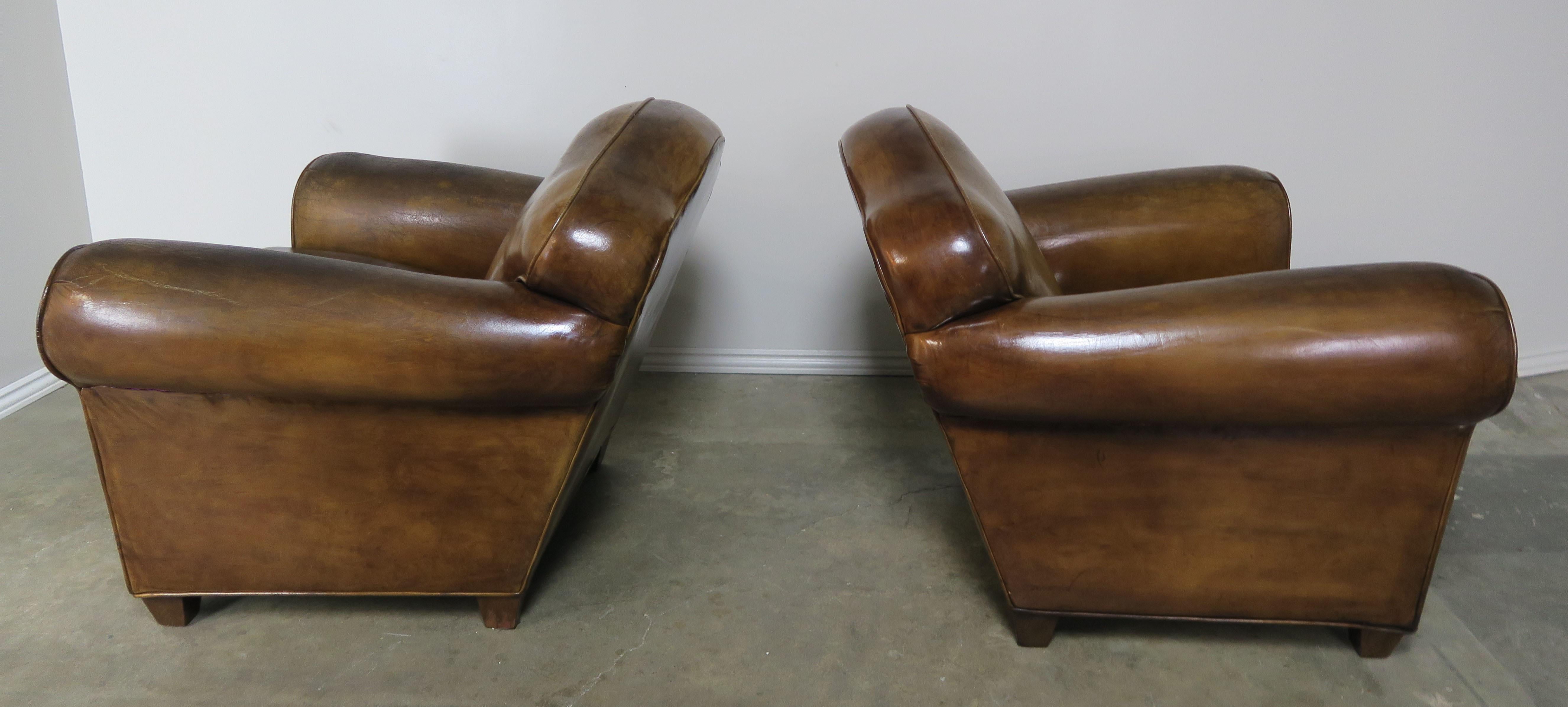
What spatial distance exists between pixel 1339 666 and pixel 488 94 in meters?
2.21

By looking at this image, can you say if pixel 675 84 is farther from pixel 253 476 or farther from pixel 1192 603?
pixel 1192 603

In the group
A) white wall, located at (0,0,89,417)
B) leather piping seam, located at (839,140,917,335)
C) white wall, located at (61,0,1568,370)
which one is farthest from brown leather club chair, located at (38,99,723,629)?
white wall, located at (0,0,89,417)

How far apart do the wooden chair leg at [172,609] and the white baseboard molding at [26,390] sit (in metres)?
1.17

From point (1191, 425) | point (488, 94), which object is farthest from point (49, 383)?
point (1191, 425)

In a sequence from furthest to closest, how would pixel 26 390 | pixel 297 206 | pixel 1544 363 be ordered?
1. pixel 1544 363
2. pixel 26 390
3. pixel 297 206

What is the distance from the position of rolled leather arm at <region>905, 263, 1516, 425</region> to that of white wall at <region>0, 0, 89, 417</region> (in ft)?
7.72

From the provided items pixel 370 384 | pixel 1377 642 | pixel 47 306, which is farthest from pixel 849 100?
pixel 47 306

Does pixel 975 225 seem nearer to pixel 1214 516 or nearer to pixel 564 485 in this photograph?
pixel 1214 516

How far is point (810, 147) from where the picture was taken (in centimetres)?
256

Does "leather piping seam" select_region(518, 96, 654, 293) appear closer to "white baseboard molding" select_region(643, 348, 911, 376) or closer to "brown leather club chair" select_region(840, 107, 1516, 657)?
"brown leather club chair" select_region(840, 107, 1516, 657)

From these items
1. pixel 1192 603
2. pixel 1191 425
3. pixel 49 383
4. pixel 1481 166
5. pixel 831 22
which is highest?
pixel 831 22

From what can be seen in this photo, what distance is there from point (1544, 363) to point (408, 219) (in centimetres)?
292

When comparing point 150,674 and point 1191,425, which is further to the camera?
point 150,674

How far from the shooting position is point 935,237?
135 cm
